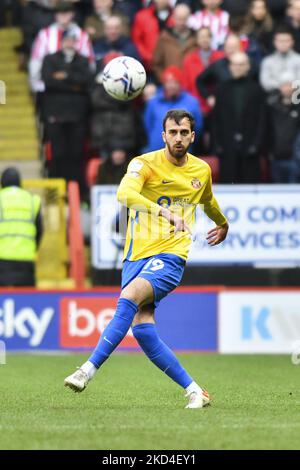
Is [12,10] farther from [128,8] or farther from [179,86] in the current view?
[179,86]

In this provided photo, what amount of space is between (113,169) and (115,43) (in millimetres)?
2077

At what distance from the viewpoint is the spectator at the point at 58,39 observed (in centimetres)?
1766

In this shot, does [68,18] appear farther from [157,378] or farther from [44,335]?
[157,378]

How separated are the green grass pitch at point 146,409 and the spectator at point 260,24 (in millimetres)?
5934

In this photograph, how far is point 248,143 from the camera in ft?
54.2

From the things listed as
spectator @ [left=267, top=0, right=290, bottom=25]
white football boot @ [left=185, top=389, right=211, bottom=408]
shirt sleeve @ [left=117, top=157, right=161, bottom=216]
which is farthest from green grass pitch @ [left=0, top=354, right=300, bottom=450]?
spectator @ [left=267, top=0, right=290, bottom=25]

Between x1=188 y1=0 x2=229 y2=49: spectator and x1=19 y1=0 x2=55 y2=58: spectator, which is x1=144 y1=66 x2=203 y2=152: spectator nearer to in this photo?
x1=188 y1=0 x2=229 y2=49: spectator

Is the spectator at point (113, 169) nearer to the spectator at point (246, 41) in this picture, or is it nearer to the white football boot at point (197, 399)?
A: the spectator at point (246, 41)

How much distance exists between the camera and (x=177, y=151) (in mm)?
9109

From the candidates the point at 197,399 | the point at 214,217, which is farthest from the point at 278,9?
the point at 197,399

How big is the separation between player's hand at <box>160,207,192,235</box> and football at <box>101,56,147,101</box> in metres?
2.47

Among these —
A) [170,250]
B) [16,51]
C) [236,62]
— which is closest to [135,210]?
[170,250]

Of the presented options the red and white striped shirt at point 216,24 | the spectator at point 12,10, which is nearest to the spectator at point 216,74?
the red and white striped shirt at point 216,24

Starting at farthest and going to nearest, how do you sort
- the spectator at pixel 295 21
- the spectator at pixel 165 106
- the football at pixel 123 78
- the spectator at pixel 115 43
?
the spectator at pixel 295 21 < the spectator at pixel 115 43 < the spectator at pixel 165 106 < the football at pixel 123 78
